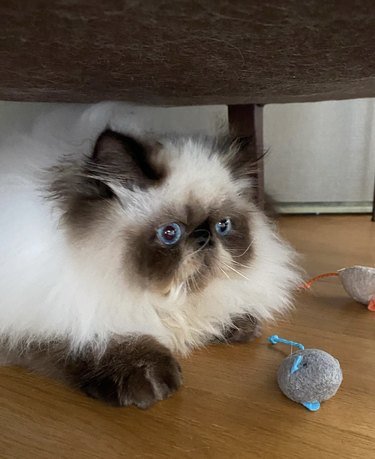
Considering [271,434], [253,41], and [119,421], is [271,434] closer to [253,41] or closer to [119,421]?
[119,421]

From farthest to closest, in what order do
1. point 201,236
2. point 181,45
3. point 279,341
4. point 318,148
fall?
point 318,148 → point 279,341 → point 201,236 → point 181,45

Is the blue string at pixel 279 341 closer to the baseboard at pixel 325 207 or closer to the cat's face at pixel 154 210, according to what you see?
the cat's face at pixel 154 210

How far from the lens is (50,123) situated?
1278mm

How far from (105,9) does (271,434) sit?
70 cm

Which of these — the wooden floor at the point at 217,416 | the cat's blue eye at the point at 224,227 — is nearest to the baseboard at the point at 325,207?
the wooden floor at the point at 217,416

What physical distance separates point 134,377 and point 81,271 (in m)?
0.22

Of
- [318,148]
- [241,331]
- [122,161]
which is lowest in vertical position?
[241,331]

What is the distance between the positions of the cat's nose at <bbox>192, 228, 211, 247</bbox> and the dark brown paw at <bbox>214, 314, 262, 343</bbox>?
0.27 meters

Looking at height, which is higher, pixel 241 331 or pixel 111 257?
pixel 111 257

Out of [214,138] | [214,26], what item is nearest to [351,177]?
[214,138]

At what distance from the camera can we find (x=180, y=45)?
0.74 metres

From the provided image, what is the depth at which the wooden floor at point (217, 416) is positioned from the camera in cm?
88

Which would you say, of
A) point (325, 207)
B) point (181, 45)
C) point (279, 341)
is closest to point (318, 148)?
point (325, 207)

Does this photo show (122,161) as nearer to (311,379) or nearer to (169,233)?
(169,233)
